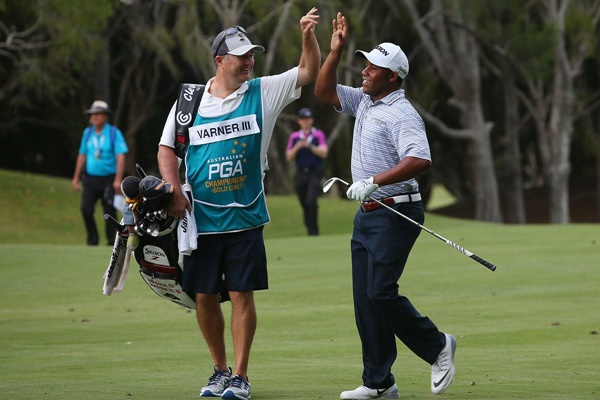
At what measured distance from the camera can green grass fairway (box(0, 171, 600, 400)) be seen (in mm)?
8484

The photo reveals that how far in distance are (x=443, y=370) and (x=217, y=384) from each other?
1.39 meters

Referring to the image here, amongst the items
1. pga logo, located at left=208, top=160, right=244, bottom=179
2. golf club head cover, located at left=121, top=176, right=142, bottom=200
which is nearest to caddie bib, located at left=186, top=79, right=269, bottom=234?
pga logo, located at left=208, top=160, right=244, bottom=179

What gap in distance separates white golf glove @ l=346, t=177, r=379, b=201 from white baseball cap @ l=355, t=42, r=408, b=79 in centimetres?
79

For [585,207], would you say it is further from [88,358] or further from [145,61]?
[88,358]

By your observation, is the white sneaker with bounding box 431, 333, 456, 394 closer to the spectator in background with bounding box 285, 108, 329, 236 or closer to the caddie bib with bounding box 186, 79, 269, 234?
the caddie bib with bounding box 186, 79, 269, 234

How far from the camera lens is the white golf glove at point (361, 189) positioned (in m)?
7.38

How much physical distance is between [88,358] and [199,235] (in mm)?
2770

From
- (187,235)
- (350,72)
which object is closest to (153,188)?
(187,235)

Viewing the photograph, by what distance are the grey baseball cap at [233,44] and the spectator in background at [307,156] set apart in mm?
12733

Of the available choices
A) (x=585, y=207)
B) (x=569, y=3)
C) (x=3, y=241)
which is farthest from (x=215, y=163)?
(x=585, y=207)

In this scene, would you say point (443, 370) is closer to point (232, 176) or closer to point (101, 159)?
point (232, 176)

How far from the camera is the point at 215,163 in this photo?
781 centimetres

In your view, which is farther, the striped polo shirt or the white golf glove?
the striped polo shirt

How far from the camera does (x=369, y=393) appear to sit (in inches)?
305
